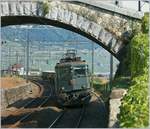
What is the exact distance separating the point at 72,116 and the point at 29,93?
25574 mm

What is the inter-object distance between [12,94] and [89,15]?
20180mm

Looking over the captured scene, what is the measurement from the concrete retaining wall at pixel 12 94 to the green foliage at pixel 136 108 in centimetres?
2459

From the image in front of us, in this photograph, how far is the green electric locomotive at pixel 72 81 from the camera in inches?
1293

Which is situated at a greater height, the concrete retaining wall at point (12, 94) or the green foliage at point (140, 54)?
the green foliage at point (140, 54)

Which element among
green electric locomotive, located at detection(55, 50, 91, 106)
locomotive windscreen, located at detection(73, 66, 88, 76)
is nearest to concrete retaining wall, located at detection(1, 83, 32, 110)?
green electric locomotive, located at detection(55, 50, 91, 106)

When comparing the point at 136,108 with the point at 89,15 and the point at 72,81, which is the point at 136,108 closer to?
the point at 89,15

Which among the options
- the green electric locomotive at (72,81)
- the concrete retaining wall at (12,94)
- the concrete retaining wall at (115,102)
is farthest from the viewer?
the concrete retaining wall at (12,94)

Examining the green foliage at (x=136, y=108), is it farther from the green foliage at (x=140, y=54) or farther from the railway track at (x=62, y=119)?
the railway track at (x=62, y=119)

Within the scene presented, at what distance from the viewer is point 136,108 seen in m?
Result: 10.0

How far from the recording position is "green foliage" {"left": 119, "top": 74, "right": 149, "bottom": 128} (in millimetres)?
9797

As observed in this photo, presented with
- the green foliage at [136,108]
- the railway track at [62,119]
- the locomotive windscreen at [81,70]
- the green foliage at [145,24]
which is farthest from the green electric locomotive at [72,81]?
the green foliage at [136,108]

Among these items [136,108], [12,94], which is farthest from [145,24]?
[12,94]

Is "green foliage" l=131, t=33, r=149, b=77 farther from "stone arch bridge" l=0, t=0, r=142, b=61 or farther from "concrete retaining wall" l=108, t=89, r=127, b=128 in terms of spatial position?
"stone arch bridge" l=0, t=0, r=142, b=61

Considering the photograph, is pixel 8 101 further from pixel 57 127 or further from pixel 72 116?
pixel 57 127
